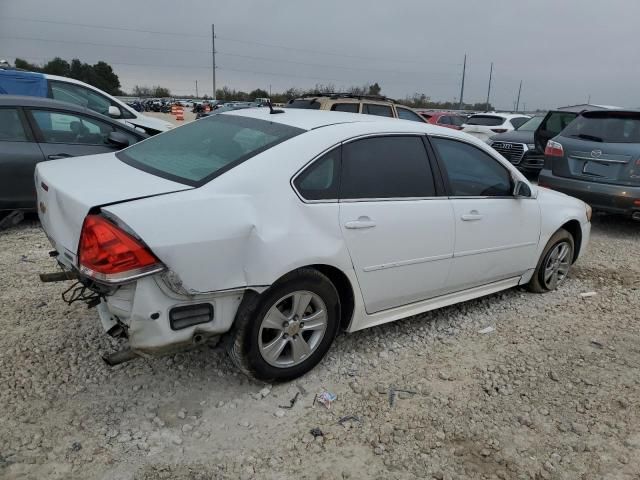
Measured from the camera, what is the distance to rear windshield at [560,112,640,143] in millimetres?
6879

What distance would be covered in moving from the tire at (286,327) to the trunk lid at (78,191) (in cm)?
74

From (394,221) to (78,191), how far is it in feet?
5.92

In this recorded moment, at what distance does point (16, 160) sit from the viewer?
5461 mm

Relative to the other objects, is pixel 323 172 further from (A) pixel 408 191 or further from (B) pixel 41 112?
(B) pixel 41 112

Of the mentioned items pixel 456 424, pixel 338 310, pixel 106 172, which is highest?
pixel 106 172

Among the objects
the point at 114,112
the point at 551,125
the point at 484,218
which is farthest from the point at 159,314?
the point at 551,125

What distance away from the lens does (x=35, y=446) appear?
8.23 feet

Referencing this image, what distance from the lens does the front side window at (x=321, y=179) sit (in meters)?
2.93

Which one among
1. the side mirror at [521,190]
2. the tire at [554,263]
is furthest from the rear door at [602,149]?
the side mirror at [521,190]

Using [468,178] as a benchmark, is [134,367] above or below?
below

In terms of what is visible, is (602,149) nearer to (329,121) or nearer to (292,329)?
(329,121)

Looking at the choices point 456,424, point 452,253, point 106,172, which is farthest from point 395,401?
point 106,172

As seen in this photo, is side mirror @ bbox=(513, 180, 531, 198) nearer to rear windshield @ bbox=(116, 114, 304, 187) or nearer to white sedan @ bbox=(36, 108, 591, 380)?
white sedan @ bbox=(36, 108, 591, 380)

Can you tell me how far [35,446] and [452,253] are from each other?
271 centimetres
